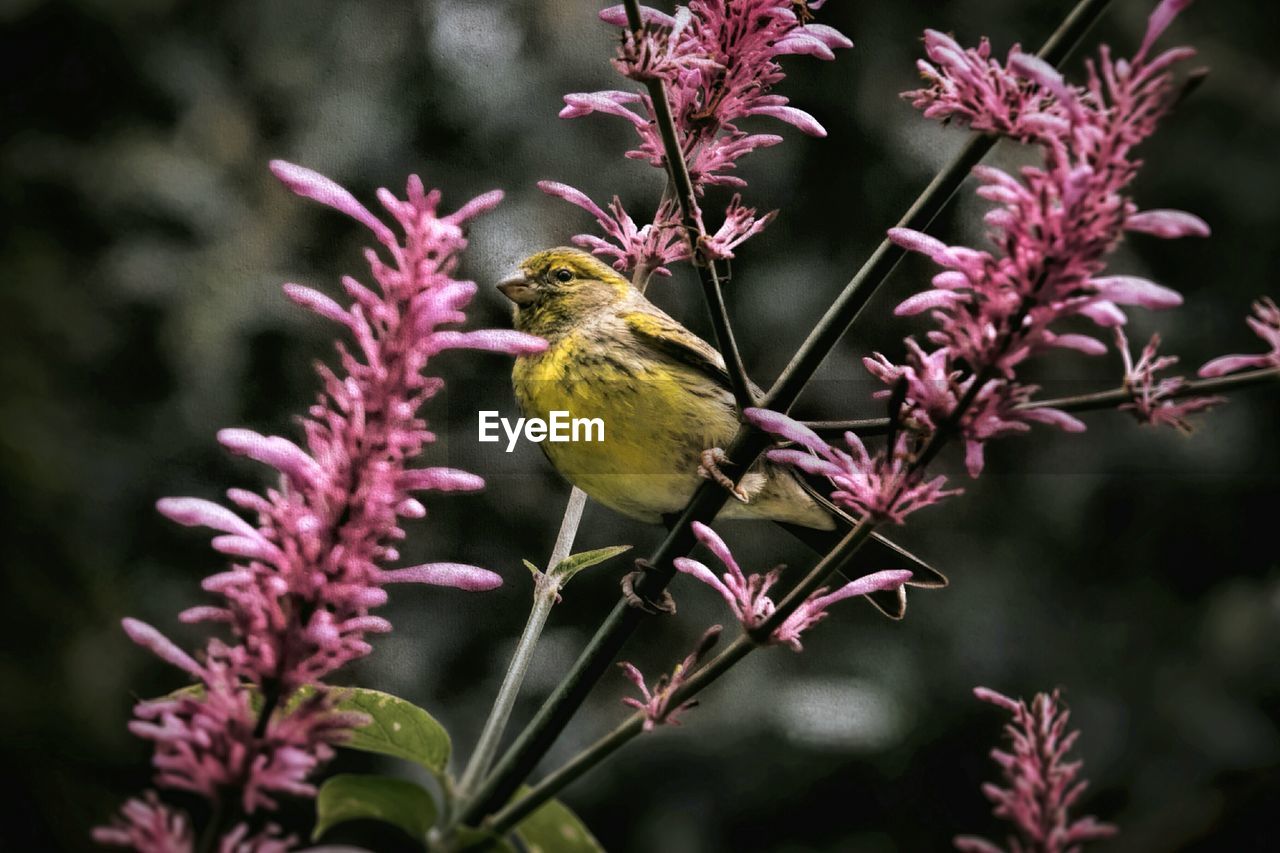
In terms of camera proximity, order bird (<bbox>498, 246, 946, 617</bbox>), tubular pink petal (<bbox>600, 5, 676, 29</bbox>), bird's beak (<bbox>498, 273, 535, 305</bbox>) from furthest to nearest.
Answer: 1. bird's beak (<bbox>498, 273, 535, 305</bbox>)
2. bird (<bbox>498, 246, 946, 617</bbox>)
3. tubular pink petal (<bbox>600, 5, 676, 29</bbox>)

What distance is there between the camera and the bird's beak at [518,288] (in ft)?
4.29

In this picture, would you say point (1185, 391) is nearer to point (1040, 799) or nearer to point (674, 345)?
point (1040, 799)

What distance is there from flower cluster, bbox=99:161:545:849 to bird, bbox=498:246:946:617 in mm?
663

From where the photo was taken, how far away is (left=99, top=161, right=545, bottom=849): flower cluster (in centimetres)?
37

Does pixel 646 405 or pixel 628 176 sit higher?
pixel 628 176

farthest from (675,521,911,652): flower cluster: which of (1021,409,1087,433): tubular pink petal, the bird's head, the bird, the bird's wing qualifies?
the bird's head

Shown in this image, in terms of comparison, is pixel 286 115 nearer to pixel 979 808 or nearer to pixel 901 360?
pixel 901 360

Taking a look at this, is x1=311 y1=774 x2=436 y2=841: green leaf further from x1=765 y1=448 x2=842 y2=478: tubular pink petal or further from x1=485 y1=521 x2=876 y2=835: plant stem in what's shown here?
x1=765 y1=448 x2=842 y2=478: tubular pink petal

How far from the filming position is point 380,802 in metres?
0.50

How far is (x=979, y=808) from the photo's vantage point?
55.7 inches

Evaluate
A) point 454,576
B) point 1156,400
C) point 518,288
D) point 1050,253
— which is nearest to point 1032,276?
point 1050,253

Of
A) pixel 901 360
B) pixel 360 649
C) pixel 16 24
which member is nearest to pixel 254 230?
pixel 16 24

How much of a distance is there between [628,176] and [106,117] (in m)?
0.66

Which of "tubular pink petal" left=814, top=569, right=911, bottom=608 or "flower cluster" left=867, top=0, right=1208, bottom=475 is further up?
"flower cluster" left=867, top=0, right=1208, bottom=475
